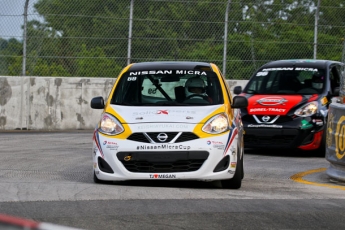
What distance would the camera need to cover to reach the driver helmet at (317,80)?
13.6 m

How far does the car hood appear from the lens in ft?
28.1

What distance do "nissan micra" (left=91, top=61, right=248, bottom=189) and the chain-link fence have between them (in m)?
8.68

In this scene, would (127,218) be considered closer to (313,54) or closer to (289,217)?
(289,217)

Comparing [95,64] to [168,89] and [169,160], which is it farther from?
[169,160]

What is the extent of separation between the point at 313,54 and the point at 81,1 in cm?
567

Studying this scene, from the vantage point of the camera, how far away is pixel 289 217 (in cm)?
651

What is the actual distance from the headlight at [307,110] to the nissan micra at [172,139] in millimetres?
3788

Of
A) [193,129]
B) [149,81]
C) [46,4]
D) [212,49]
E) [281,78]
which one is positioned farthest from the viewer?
[212,49]

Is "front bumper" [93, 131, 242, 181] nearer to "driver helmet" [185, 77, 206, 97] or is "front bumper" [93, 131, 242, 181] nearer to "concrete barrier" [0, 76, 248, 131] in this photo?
A: "driver helmet" [185, 77, 206, 97]

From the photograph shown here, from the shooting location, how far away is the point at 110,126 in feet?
28.4

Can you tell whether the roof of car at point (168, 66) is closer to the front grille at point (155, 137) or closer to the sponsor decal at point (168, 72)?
the sponsor decal at point (168, 72)

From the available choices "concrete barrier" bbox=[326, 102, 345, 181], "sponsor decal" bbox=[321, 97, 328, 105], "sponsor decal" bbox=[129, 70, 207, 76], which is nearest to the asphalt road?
"concrete barrier" bbox=[326, 102, 345, 181]

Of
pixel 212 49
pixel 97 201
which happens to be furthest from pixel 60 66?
pixel 97 201

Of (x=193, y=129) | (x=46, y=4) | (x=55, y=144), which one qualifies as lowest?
(x=55, y=144)
